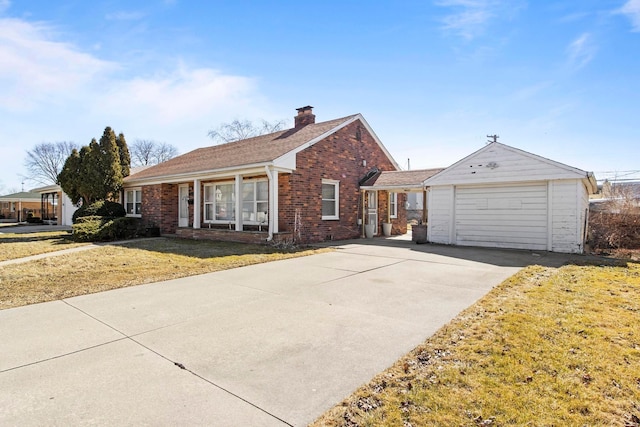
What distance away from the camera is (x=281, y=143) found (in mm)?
15195

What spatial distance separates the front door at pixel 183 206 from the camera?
1870 centimetres

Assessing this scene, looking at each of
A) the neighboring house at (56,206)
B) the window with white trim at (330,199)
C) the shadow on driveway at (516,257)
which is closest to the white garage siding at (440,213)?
the shadow on driveway at (516,257)

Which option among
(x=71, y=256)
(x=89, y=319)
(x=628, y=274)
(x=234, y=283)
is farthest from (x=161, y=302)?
(x=628, y=274)

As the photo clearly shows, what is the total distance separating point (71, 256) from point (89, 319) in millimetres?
7405

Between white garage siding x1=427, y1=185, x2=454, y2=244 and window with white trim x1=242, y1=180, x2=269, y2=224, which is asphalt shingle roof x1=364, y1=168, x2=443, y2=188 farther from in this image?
window with white trim x1=242, y1=180, x2=269, y2=224

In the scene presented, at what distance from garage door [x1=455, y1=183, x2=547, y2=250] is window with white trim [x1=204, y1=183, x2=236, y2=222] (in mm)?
9839

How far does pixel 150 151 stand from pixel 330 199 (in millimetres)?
48923

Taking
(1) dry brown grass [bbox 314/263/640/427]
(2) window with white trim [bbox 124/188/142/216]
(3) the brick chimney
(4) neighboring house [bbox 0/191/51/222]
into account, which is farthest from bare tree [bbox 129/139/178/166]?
(1) dry brown grass [bbox 314/263/640/427]

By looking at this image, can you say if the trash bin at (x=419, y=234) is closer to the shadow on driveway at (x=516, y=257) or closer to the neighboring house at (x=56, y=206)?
the shadow on driveway at (x=516, y=257)

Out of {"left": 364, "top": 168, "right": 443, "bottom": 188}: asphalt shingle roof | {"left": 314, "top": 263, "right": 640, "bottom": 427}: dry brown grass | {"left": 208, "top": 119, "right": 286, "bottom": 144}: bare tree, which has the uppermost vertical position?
{"left": 208, "top": 119, "right": 286, "bottom": 144}: bare tree

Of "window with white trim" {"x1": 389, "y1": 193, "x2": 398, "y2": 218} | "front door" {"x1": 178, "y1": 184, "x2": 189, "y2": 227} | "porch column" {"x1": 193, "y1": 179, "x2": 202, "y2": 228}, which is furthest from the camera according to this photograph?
"window with white trim" {"x1": 389, "y1": 193, "x2": 398, "y2": 218}

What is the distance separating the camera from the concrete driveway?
2604 mm

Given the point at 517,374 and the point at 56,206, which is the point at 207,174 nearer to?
the point at 517,374

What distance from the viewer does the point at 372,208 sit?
17.5 metres
